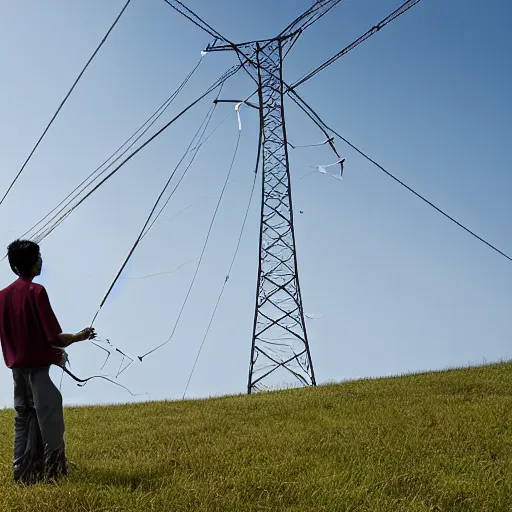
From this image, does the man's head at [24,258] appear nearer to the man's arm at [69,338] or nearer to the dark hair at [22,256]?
the dark hair at [22,256]

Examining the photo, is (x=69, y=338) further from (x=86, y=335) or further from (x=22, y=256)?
(x=22, y=256)

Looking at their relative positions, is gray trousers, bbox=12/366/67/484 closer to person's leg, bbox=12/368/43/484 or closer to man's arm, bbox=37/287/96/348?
person's leg, bbox=12/368/43/484

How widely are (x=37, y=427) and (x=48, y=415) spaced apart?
0.25 metres

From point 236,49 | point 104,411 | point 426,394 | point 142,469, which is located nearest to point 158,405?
point 104,411

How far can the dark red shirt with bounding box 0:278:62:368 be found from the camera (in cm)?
568

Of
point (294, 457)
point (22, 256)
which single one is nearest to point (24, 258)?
point (22, 256)

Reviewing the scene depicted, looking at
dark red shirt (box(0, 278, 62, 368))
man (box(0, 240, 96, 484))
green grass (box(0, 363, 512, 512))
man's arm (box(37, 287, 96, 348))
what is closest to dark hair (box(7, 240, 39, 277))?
man (box(0, 240, 96, 484))

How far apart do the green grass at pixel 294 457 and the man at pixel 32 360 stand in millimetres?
294

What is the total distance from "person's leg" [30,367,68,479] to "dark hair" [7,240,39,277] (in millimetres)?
979

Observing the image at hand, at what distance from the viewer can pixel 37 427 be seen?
5.82 metres

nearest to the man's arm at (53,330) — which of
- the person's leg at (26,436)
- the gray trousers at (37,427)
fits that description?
the gray trousers at (37,427)

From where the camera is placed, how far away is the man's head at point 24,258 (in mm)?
5930

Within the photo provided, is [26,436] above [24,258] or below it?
below

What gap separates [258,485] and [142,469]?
1.28 meters
